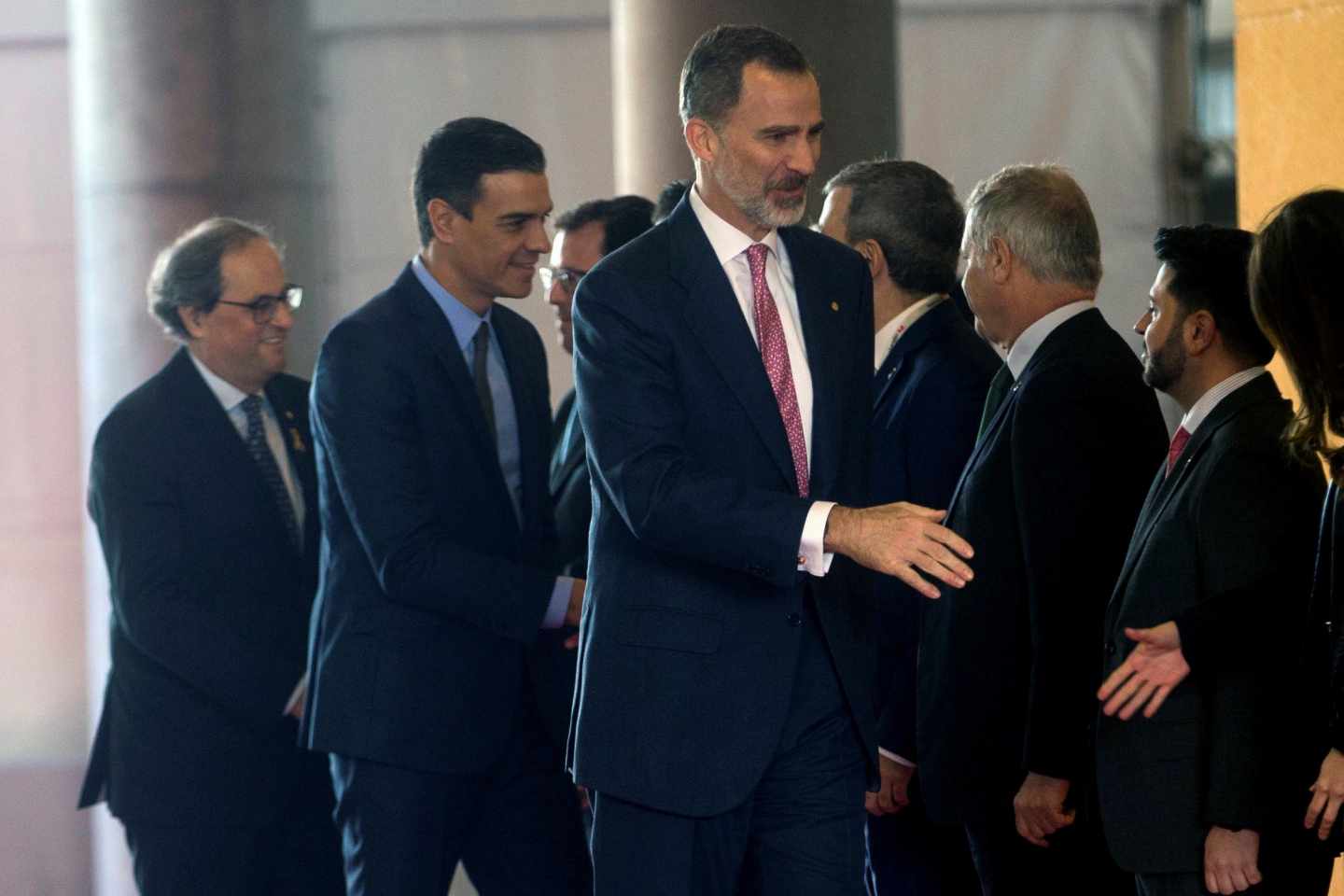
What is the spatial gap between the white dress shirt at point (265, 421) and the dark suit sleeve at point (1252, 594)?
6.94 ft

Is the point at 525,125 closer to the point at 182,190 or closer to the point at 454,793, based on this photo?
the point at 182,190

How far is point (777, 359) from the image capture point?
2865 mm

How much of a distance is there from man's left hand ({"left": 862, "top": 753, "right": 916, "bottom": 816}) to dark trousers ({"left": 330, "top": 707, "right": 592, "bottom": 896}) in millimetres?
595

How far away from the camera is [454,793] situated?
3541 mm

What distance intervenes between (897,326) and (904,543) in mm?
1383

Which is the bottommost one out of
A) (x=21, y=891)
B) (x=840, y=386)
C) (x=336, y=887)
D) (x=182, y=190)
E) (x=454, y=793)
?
(x=21, y=891)

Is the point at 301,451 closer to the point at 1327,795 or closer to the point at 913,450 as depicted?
the point at 913,450

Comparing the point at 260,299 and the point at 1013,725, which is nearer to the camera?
the point at 1013,725

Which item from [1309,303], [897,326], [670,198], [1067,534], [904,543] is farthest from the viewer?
[670,198]

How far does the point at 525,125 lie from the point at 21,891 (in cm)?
336

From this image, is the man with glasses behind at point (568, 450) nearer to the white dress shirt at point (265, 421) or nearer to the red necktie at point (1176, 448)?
the white dress shirt at point (265, 421)

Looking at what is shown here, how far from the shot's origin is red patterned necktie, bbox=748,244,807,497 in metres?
2.84

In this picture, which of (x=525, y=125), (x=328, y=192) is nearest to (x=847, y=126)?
(x=525, y=125)

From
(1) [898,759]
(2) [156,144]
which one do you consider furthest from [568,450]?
(2) [156,144]
